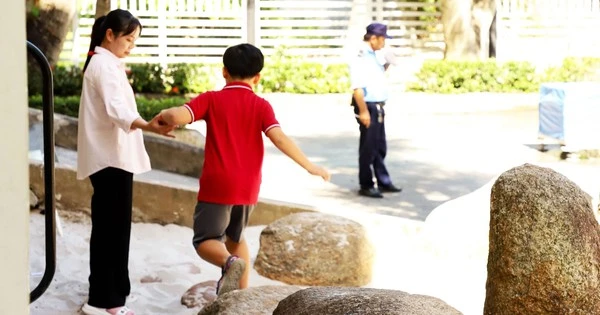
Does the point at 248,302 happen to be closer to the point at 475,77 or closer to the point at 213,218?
the point at 213,218

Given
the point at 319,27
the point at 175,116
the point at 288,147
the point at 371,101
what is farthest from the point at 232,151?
the point at 319,27

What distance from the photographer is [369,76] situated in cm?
945

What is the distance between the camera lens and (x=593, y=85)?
1241cm

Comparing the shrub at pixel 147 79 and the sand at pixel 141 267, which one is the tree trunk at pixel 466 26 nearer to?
the shrub at pixel 147 79

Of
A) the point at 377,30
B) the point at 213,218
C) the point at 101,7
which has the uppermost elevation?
the point at 101,7

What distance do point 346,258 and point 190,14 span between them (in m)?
16.7

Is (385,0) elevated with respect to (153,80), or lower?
elevated

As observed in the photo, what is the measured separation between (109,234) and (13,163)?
4006 mm

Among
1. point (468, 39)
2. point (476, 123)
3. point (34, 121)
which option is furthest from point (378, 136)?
point (468, 39)

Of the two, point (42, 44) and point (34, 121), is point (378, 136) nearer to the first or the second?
point (34, 121)

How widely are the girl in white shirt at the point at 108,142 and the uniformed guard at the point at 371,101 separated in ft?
14.9

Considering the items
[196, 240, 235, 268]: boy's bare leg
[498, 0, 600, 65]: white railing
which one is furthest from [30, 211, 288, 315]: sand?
[498, 0, 600, 65]: white railing

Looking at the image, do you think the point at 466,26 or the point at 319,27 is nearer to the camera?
the point at 466,26

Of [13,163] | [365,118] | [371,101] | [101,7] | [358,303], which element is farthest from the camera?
[101,7]
